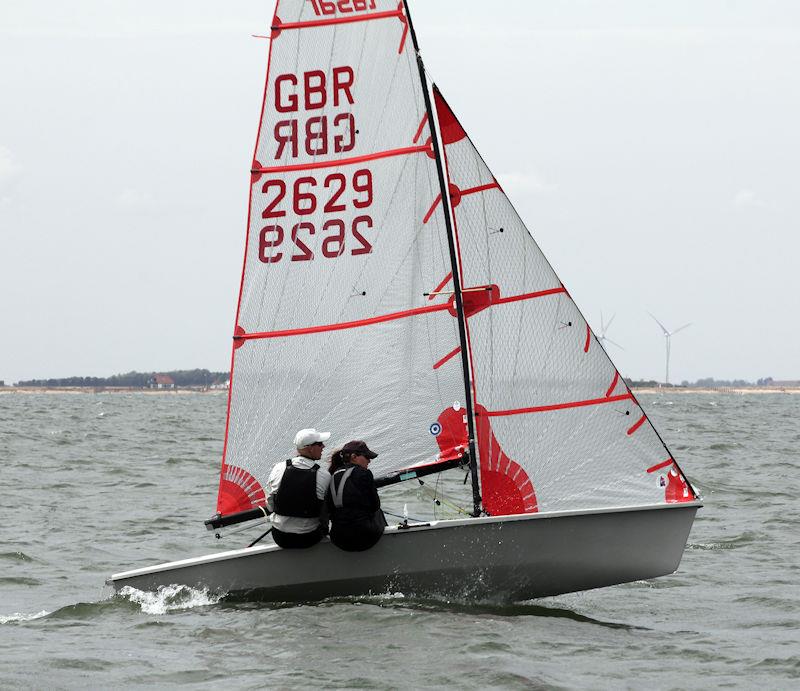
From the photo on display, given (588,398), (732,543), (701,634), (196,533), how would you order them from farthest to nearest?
(196,533), (732,543), (588,398), (701,634)

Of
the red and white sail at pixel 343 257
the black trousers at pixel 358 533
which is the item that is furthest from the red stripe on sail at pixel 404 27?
the black trousers at pixel 358 533

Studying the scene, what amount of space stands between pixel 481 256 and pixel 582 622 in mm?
3250

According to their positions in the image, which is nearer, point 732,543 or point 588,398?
point 588,398

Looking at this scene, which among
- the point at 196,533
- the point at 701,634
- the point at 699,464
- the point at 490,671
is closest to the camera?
the point at 490,671

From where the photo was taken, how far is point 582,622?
10867 mm

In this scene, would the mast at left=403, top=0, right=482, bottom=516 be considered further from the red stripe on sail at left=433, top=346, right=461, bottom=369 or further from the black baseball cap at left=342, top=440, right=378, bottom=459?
the black baseball cap at left=342, top=440, right=378, bottom=459

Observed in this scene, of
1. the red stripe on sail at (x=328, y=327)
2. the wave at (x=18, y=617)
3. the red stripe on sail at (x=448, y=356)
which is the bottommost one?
the wave at (x=18, y=617)

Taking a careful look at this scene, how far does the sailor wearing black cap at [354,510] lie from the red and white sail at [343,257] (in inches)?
35.8

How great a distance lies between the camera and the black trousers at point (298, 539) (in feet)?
34.8

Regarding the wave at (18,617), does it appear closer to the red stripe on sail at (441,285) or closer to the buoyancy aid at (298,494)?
the buoyancy aid at (298,494)

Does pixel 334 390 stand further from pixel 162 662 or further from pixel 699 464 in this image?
pixel 699 464

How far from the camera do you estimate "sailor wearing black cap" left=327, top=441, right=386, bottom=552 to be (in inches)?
407

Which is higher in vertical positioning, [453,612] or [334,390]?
[334,390]

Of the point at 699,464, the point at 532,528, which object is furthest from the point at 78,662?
the point at 699,464
